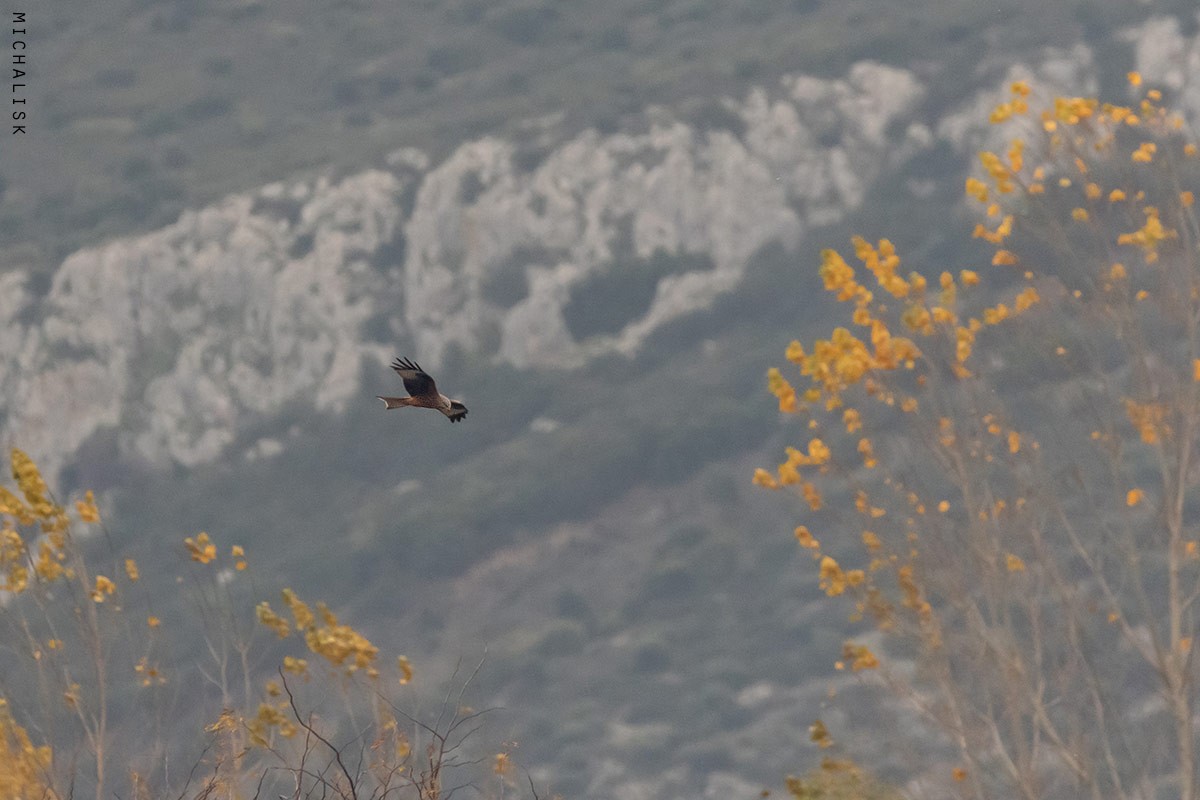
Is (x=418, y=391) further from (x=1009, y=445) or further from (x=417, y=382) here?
(x=1009, y=445)

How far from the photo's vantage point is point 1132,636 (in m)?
30.3

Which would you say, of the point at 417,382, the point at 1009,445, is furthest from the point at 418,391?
the point at 1009,445

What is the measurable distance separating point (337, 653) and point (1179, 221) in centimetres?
1345

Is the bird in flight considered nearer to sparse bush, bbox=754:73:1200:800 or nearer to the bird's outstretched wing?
the bird's outstretched wing

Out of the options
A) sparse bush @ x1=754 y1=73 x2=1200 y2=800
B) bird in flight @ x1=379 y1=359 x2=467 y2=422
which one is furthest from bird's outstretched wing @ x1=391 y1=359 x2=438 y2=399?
sparse bush @ x1=754 y1=73 x2=1200 y2=800

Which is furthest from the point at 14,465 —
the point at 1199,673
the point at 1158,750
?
the point at 1158,750

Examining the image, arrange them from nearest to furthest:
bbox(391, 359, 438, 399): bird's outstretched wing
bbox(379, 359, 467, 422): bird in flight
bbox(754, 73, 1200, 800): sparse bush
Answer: bbox(379, 359, 467, 422): bird in flight
bbox(391, 359, 438, 399): bird's outstretched wing
bbox(754, 73, 1200, 800): sparse bush

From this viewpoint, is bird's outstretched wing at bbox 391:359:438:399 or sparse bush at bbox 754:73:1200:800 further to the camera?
sparse bush at bbox 754:73:1200:800

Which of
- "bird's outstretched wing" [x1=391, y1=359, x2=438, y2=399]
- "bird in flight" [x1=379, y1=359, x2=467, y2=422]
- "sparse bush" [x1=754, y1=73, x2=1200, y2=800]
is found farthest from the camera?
"sparse bush" [x1=754, y1=73, x2=1200, y2=800]

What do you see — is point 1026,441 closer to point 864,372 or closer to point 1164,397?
point 1164,397

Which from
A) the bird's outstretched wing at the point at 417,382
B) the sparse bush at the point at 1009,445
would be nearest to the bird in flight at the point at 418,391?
the bird's outstretched wing at the point at 417,382

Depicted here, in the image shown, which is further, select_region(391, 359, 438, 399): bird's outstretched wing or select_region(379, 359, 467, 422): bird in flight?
select_region(391, 359, 438, 399): bird's outstretched wing

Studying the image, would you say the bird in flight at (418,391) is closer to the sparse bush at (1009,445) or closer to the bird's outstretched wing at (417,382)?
the bird's outstretched wing at (417,382)

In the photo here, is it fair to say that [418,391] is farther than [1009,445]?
No
